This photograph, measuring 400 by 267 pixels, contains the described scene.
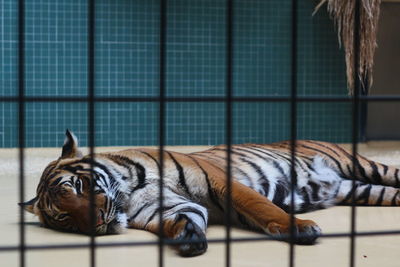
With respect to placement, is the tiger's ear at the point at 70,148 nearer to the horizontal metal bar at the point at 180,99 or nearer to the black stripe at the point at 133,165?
the black stripe at the point at 133,165

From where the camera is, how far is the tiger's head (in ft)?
9.77

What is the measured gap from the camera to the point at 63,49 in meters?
6.30

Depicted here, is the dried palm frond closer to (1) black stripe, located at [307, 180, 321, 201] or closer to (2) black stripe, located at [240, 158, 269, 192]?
(1) black stripe, located at [307, 180, 321, 201]

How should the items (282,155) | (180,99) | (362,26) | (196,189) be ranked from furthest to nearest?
1. (362,26)
2. (282,155)
3. (196,189)
4. (180,99)

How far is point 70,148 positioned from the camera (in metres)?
3.44

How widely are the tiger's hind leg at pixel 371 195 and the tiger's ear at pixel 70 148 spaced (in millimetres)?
1467

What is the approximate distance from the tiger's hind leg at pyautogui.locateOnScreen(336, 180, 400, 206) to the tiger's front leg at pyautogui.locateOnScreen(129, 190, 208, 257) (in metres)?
1.05

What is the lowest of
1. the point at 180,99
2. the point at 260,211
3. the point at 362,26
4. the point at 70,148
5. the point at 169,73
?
the point at 260,211

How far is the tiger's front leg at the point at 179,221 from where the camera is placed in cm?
276

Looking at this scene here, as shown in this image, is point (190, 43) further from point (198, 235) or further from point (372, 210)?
point (198, 235)

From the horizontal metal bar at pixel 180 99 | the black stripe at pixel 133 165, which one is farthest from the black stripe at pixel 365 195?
the horizontal metal bar at pixel 180 99

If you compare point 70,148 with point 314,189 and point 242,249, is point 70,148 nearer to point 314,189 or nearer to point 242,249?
point 242,249

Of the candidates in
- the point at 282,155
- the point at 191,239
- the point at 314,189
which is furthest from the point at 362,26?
the point at 191,239

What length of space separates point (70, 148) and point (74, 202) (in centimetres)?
55
